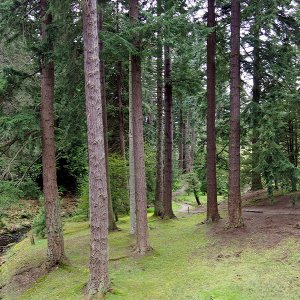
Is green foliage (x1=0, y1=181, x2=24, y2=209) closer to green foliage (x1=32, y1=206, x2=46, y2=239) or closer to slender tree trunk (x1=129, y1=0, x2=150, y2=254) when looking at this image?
slender tree trunk (x1=129, y1=0, x2=150, y2=254)

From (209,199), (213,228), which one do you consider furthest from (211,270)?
(209,199)

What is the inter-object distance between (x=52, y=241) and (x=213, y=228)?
517 centimetres

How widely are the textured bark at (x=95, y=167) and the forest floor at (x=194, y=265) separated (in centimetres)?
54

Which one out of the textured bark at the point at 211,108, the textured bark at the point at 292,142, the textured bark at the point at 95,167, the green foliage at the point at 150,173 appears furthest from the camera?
the green foliage at the point at 150,173

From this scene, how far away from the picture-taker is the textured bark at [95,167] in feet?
22.7

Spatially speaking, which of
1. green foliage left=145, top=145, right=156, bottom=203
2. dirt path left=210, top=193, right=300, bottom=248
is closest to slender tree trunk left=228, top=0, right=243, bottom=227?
dirt path left=210, top=193, right=300, bottom=248

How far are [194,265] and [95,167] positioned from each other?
11.5 feet

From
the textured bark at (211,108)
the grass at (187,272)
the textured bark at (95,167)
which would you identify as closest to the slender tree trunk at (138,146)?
the grass at (187,272)

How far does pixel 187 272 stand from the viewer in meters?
8.00

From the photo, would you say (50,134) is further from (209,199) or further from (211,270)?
(209,199)

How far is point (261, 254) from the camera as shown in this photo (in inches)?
326

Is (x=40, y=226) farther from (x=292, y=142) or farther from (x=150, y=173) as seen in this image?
(x=292, y=142)

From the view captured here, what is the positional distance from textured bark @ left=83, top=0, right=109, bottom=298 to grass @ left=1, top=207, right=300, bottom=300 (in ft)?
1.77

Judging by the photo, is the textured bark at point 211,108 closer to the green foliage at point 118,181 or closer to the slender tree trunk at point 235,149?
the slender tree trunk at point 235,149
